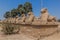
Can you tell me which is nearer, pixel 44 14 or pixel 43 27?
pixel 43 27

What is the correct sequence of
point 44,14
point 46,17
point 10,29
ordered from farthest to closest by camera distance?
point 44,14 → point 10,29 → point 46,17

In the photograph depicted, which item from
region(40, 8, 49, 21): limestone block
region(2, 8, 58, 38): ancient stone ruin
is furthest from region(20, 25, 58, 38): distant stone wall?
region(40, 8, 49, 21): limestone block

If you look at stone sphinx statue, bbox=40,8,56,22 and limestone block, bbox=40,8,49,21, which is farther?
limestone block, bbox=40,8,49,21

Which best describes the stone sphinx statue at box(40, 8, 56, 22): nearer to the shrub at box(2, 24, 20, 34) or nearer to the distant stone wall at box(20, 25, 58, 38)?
the distant stone wall at box(20, 25, 58, 38)

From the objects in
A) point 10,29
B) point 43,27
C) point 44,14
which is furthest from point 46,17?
point 10,29

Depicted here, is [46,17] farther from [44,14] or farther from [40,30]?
[40,30]

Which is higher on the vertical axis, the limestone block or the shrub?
the limestone block

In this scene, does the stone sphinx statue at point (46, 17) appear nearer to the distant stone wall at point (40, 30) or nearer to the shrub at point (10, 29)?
the distant stone wall at point (40, 30)

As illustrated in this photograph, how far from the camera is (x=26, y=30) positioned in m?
13.9

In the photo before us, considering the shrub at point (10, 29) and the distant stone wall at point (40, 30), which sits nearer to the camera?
the distant stone wall at point (40, 30)

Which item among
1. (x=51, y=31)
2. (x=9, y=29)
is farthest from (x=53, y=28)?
(x=9, y=29)

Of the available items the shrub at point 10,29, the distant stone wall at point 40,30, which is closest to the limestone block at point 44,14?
the distant stone wall at point 40,30

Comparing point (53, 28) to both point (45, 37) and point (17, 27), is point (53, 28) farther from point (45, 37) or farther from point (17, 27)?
point (17, 27)

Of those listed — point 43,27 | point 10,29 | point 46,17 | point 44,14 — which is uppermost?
point 44,14
